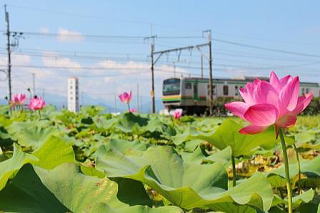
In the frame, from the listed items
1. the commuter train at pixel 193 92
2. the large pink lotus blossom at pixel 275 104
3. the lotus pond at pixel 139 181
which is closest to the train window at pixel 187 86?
the commuter train at pixel 193 92

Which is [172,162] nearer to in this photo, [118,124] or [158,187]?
[158,187]

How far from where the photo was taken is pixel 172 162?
1108 millimetres

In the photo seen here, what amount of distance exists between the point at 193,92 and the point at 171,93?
39.8 inches

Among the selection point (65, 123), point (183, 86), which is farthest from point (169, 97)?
point (65, 123)

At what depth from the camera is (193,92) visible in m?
22.0

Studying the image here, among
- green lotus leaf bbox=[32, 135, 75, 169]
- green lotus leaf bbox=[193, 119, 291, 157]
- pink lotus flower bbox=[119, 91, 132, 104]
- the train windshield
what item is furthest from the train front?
green lotus leaf bbox=[32, 135, 75, 169]

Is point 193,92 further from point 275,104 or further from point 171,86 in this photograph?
point 275,104

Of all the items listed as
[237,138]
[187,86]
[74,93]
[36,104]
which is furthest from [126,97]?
[74,93]

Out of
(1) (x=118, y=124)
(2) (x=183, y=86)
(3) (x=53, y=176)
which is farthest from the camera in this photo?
(2) (x=183, y=86)

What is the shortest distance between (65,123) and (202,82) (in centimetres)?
1809

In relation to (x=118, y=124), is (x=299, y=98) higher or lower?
higher

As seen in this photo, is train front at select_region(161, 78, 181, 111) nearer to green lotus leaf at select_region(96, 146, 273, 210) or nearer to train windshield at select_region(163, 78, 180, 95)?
train windshield at select_region(163, 78, 180, 95)

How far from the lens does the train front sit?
2150 centimetres

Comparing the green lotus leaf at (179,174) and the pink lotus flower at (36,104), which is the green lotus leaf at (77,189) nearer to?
the green lotus leaf at (179,174)
